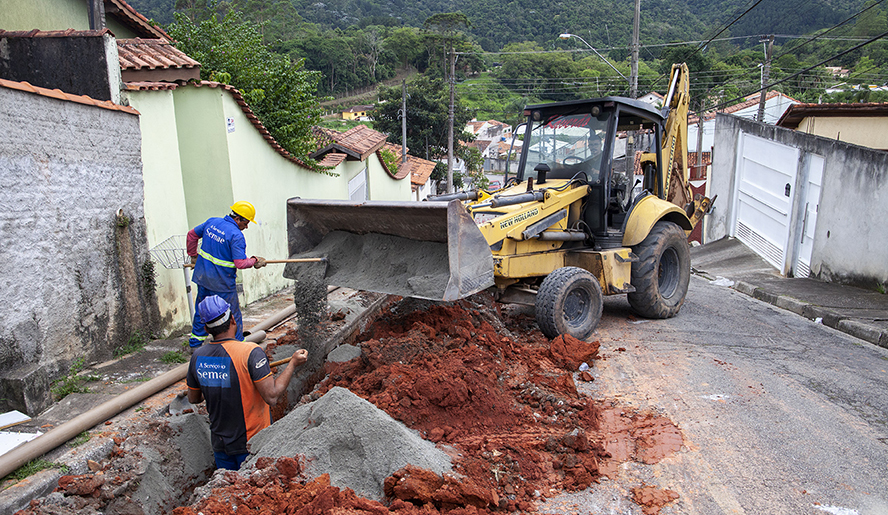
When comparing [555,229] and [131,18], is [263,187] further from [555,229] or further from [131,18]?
[555,229]

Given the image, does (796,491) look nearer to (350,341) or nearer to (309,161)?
(350,341)

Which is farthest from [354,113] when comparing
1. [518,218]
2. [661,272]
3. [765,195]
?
[518,218]

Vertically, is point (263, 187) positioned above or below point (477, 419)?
above

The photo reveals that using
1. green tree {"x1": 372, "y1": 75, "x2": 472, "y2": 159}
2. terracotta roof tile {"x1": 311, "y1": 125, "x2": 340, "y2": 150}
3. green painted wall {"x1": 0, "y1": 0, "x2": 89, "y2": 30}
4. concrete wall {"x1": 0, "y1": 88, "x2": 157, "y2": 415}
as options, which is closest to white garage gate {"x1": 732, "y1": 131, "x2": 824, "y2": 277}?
terracotta roof tile {"x1": 311, "y1": 125, "x2": 340, "y2": 150}

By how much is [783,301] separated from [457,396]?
276 inches

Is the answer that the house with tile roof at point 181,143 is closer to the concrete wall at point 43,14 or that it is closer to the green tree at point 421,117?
the concrete wall at point 43,14

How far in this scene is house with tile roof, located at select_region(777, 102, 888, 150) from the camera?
11398mm

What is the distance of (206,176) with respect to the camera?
818 cm

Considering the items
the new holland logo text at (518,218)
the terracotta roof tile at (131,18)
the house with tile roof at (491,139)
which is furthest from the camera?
the house with tile roof at (491,139)

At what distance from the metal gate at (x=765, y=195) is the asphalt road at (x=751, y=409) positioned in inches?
208

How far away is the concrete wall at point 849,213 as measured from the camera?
8.91 meters

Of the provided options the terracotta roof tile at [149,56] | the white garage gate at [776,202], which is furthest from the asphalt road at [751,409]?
the terracotta roof tile at [149,56]

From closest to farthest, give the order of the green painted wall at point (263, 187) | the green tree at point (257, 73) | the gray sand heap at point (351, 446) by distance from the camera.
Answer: the gray sand heap at point (351, 446)
the green painted wall at point (263, 187)
the green tree at point (257, 73)

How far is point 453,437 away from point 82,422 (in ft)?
9.28
